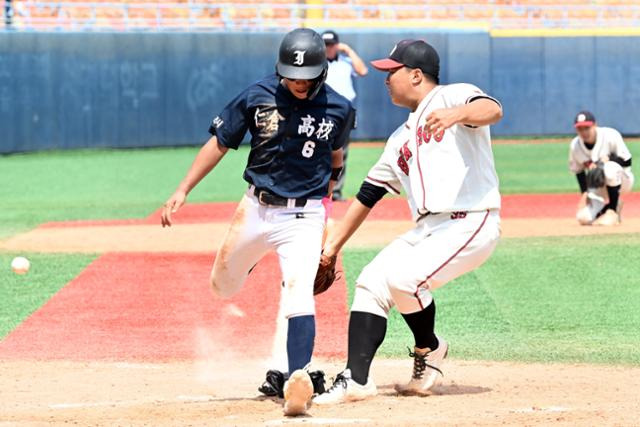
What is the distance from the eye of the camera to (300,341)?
5738 millimetres

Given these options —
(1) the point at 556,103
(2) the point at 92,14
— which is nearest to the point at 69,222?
(2) the point at 92,14

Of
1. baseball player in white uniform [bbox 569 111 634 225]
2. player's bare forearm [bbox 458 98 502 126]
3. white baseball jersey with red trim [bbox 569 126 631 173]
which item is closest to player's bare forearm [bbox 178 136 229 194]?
player's bare forearm [bbox 458 98 502 126]

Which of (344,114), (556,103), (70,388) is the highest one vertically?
(344,114)

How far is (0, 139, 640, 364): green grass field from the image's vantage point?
25.3 feet

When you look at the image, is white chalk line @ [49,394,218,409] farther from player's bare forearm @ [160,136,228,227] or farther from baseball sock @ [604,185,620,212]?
baseball sock @ [604,185,620,212]

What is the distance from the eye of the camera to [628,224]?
1345 cm

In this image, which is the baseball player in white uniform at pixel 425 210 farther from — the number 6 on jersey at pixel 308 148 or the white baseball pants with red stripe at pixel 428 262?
the number 6 on jersey at pixel 308 148

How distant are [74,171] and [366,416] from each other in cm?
1690

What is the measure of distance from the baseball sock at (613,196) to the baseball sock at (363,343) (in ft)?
26.0

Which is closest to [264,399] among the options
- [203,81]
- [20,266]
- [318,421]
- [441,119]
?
[318,421]

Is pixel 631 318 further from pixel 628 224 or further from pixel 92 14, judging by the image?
pixel 92 14

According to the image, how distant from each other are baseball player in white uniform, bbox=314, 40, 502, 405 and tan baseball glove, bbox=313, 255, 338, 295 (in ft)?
1.20

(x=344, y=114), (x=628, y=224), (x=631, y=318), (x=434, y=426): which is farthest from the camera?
(x=628, y=224)

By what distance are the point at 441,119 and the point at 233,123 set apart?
46.8 inches
